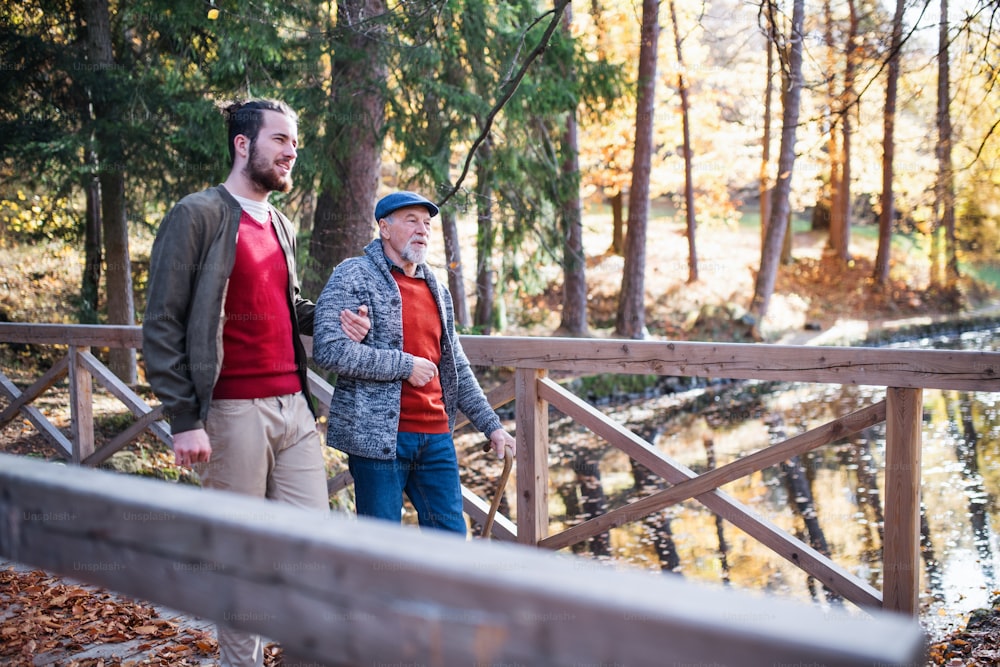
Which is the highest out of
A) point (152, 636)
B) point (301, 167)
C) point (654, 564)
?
point (301, 167)

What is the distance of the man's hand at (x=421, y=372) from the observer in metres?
3.10

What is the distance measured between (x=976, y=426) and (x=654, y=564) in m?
6.21

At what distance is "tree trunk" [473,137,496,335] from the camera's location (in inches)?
389

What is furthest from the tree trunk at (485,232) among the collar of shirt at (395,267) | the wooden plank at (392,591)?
the wooden plank at (392,591)

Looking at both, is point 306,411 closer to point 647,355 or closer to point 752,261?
point 647,355

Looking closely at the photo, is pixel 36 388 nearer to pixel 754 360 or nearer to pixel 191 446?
pixel 191 446

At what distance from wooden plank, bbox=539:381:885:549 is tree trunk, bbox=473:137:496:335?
5.22 metres

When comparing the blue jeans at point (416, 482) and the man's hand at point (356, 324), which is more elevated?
the man's hand at point (356, 324)

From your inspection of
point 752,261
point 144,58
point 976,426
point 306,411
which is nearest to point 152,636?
point 306,411

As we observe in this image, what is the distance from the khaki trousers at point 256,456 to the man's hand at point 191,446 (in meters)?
0.15

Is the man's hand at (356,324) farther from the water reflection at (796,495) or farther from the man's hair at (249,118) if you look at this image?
the water reflection at (796,495)

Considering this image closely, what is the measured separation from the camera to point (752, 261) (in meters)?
23.0

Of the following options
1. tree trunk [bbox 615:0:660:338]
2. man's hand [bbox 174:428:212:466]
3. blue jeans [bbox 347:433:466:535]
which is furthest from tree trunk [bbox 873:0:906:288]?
man's hand [bbox 174:428:212:466]

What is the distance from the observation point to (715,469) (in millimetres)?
3355
